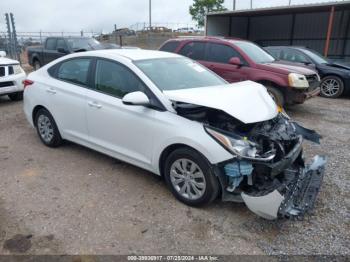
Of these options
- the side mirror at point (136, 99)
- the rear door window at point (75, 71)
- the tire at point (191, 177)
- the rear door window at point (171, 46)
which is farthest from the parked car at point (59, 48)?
the tire at point (191, 177)

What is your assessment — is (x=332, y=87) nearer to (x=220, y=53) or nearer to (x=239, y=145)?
(x=220, y=53)

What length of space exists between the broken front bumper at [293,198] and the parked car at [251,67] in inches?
134

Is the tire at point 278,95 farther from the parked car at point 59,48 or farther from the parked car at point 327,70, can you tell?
the parked car at point 59,48

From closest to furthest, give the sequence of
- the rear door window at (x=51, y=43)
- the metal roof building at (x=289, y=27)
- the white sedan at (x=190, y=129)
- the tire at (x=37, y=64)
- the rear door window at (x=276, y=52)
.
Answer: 1. the white sedan at (x=190, y=129)
2. the rear door window at (x=276, y=52)
3. the rear door window at (x=51, y=43)
4. the tire at (x=37, y=64)
5. the metal roof building at (x=289, y=27)

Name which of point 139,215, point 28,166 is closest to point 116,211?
point 139,215

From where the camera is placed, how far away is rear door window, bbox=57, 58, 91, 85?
4242mm

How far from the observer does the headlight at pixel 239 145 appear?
2898 mm

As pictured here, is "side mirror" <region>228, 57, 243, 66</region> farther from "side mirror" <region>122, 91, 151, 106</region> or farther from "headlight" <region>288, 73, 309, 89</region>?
"side mirror" <region>122, 91, 151, 106</region>

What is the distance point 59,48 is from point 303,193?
36.0 feet

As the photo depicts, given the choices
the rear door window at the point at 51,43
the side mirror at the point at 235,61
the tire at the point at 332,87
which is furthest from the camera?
the rear door window at the point at 51,43

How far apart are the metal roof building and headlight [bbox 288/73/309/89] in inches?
385

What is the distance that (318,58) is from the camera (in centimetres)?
963

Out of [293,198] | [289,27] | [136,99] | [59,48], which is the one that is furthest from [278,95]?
[289,27]

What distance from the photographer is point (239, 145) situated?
116 inches
